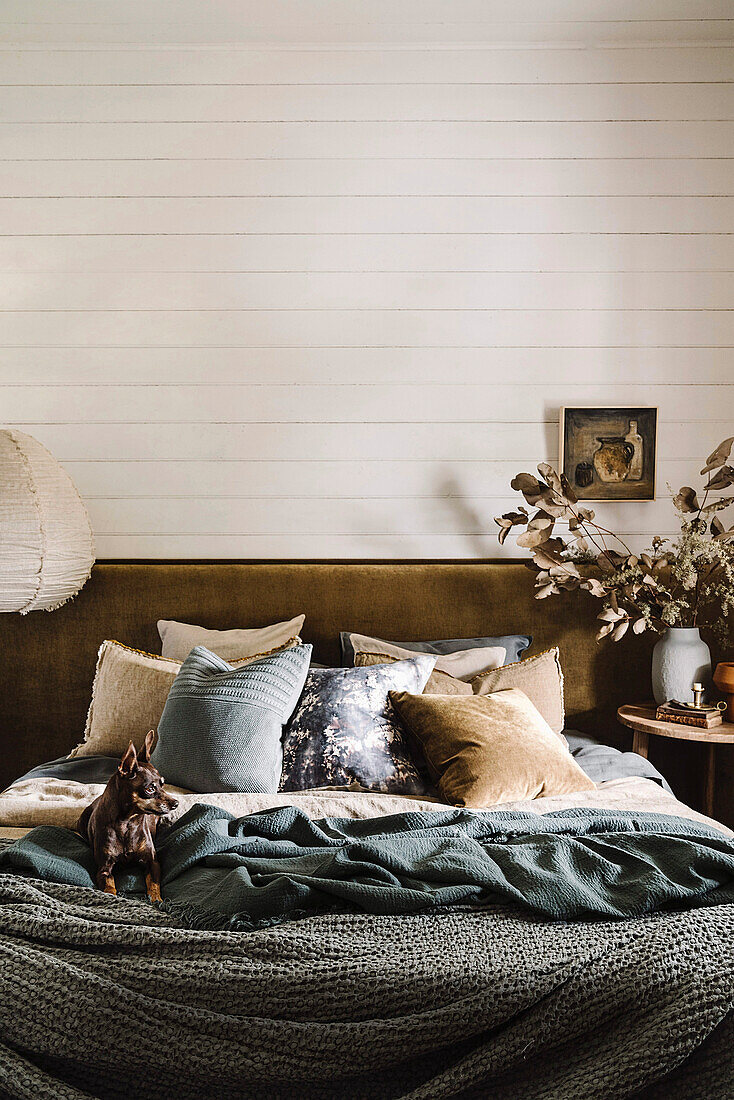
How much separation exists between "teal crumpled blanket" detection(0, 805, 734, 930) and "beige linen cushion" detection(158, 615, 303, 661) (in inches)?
39.9

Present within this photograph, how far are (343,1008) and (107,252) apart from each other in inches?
109

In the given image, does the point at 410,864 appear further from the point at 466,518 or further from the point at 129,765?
the point at 466,518

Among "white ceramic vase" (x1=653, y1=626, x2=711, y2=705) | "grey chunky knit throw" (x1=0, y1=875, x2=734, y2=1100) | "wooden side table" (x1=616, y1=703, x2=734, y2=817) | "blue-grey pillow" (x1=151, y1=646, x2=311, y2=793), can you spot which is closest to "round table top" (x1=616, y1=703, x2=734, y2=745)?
"wooden side table" (x1=616, y1=703, x2=734, y2=817)

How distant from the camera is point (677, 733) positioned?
264 cm

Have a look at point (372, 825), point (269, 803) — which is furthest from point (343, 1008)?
point (269, 803)

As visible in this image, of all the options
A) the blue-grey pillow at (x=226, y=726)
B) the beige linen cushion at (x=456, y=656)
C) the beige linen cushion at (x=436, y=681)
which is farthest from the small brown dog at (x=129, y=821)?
the beige linen cushion at (x=456, y=656)

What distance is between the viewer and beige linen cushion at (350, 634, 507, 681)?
2787 mm

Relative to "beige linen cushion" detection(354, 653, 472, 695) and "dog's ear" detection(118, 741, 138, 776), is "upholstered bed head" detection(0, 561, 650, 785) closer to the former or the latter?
"beige linen cushion" detection(354, 653, 472, 695)

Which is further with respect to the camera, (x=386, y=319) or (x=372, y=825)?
(x=386, y=319)

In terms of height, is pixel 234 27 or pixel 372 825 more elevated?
pixel 234 27

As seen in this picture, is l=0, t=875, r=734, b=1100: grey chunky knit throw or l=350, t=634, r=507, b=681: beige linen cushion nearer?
l=0, t=875, r=734, b=1100: grey chunky knit throw

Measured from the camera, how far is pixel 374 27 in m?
3.09

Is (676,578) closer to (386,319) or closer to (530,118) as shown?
(386,319)

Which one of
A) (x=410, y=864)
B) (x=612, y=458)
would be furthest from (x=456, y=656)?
(x=410, y=864)
